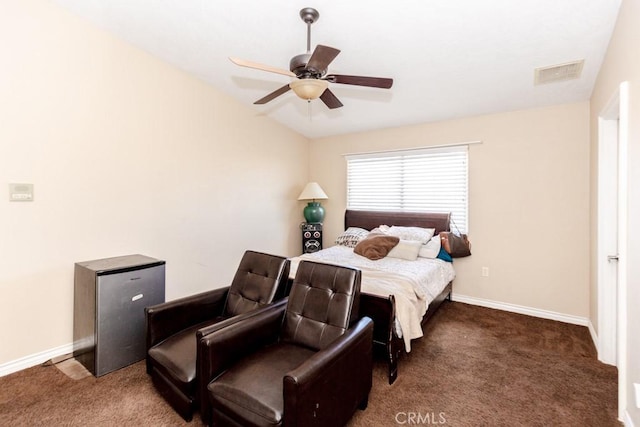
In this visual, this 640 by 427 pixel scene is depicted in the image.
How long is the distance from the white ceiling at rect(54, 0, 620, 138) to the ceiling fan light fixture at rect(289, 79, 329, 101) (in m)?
0.71

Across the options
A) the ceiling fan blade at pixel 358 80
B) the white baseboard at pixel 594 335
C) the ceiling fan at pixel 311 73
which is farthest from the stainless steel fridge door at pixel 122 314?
the white baseboard at pixel 594 335

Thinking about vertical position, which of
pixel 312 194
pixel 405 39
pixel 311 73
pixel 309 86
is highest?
pixel 405 39

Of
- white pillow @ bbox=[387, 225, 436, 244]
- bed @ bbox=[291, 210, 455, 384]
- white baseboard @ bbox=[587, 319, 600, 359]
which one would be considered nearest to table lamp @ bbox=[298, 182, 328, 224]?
bed @ bbox=[291, 210, 455, 384]

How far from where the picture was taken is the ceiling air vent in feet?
8.93

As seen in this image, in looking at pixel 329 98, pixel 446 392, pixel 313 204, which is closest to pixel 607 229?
pixel 446 392

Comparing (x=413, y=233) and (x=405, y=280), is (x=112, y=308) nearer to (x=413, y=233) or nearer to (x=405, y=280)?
(x=405, y=280)

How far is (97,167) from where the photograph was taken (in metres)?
2.87

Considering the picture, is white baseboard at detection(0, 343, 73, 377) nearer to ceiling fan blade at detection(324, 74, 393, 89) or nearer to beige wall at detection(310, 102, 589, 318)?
ceiling fan blade at detection(324, 74, 393, 89)

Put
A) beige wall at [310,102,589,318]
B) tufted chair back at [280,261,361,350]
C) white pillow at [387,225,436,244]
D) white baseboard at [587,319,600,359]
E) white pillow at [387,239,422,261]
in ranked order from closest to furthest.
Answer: tufted chair back at [280,261,361,350] → white baseboard at [587,319,600,359] → beige wall at [310,102,589,318] → white pillow at [387,239,422,261] → white pillow at [387,225,436,244]

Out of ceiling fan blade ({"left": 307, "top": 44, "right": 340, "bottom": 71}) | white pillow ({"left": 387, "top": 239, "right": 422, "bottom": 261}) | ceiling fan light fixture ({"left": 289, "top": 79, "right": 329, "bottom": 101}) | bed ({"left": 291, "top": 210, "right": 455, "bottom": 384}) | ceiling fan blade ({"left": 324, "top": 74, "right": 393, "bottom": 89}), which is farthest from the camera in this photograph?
white pillow ({"left": 387, "top": 239, "right": 422, "bottom": 261})

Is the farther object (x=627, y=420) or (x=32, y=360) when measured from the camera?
(x=32, y=360)

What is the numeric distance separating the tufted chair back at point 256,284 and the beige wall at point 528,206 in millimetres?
2777

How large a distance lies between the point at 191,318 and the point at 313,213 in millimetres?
2883

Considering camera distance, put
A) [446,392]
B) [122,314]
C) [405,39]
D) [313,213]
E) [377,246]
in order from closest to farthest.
Answer: [446,392] < [122,314] < [405,39] < [377,246] < [313,213]
